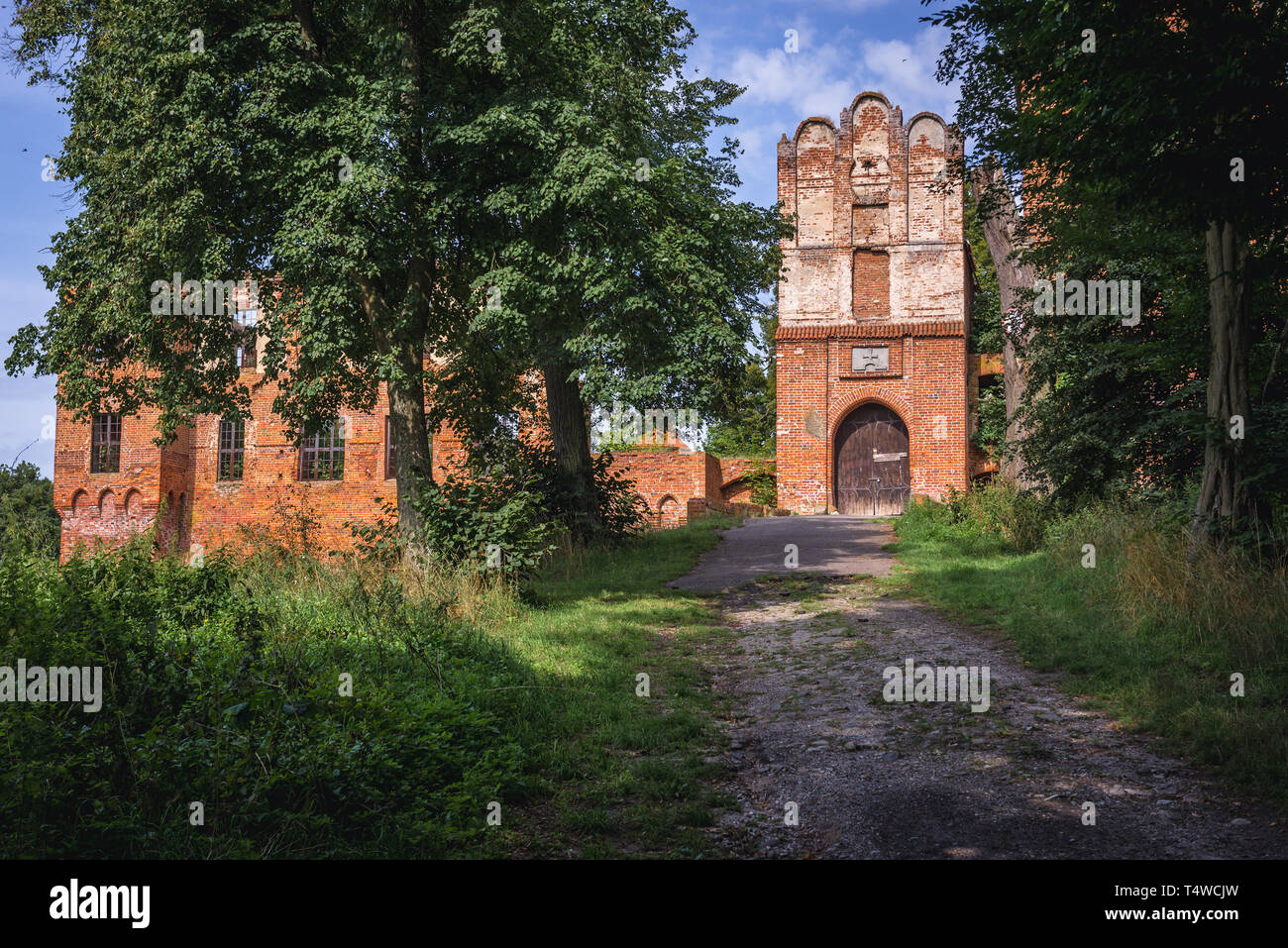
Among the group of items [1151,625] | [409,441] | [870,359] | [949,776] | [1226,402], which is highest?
[870,359]

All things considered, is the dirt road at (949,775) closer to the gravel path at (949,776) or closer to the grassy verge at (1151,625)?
the gravel path at (949,776)

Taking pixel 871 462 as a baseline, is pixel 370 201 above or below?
above

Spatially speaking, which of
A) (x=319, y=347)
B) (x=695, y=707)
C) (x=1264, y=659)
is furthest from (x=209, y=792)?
(x=319, y=347)

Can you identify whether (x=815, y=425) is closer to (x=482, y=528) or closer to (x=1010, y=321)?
(x=1010, y=321)

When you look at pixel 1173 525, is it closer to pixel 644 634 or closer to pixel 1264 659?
pixel 1264 659

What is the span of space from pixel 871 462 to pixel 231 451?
20549 millimetres

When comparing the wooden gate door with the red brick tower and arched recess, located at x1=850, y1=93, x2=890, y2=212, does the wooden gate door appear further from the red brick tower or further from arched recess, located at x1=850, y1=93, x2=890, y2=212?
arched recess, located at x1=850, y1=93, x2=890, y2=212

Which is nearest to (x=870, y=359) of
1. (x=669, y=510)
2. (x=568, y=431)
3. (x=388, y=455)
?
(x=669, y=510)

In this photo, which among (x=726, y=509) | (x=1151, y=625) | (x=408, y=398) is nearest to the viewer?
(x=1151, y=625)

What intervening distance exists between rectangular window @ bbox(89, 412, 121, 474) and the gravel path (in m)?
29.2

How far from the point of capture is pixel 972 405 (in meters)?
30.4

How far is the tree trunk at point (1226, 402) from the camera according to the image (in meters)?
9.08

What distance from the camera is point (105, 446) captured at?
106 ft
